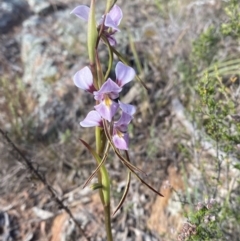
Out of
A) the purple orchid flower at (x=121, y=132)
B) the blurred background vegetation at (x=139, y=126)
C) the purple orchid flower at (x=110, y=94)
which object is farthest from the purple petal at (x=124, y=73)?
the blurred background vegetation at (x=139, y=126)

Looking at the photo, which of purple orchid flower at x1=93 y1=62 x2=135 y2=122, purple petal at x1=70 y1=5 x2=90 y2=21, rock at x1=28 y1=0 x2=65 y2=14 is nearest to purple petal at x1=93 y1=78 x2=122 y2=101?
purple orchid flower at x1=93 y1=62 x2=135 y2=122

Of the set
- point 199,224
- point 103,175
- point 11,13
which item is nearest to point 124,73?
point 103,175

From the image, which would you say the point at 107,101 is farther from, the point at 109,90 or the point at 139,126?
the point at 139,126

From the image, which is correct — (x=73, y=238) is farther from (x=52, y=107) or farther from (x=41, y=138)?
(x=52, y=107)

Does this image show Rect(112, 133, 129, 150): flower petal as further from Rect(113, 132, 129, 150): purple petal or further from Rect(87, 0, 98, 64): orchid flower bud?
Rect(87, 0, 98, 64): orchid flower bud

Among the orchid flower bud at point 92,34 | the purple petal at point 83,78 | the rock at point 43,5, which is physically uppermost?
the orchid flower bud at point 92,34

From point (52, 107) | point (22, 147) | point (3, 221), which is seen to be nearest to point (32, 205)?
point (3, 221)

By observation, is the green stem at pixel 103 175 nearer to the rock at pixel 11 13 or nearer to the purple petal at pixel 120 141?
the purple petal at pixel 120 141

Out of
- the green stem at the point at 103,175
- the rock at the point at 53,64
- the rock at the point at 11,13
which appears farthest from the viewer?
the rock at the point at 11,13
